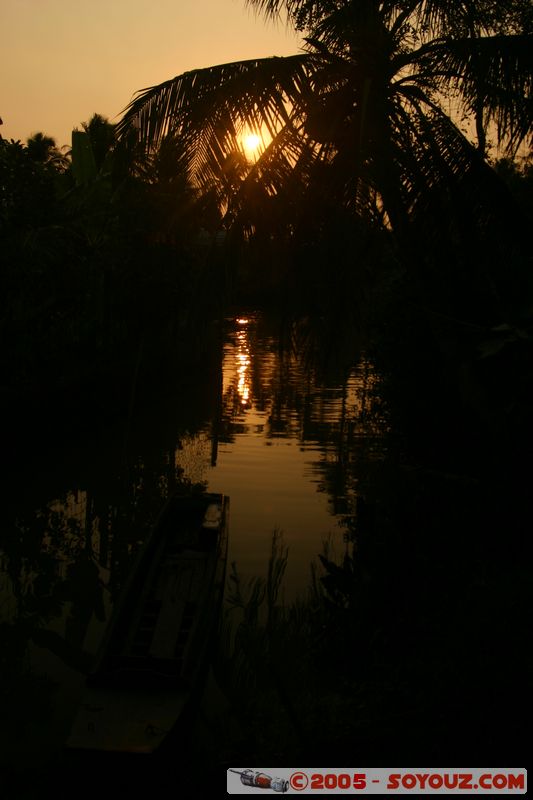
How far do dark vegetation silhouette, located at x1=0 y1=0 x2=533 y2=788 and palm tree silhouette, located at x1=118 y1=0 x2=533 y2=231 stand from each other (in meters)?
0.02

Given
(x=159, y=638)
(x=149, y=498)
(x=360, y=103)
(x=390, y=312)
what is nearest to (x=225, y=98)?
(x=360, y=103)

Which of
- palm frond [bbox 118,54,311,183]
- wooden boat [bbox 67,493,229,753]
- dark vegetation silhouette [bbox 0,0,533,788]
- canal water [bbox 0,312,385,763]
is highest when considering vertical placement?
palm frond [bbox 118,54,311,183]

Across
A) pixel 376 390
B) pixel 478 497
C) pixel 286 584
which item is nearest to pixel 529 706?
pixel 478 497

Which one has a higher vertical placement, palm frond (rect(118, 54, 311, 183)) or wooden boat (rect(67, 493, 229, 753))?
palm frond (rect(118, 54, 311, 183))

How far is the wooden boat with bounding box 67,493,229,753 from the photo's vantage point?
5.84m

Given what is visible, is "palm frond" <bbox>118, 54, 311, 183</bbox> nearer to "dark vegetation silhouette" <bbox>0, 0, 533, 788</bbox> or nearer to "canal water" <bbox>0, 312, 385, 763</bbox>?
"dark vegetation silhouette" <bbox>0, 0, 533, 788</bbox>

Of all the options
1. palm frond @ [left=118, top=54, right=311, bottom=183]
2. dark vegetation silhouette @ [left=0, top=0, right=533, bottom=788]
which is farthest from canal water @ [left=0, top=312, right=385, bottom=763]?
palm frond @ [left=118, top=54, right=311, bottom=183]

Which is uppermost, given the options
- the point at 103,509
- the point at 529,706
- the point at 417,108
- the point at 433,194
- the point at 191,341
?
the point at 417,108

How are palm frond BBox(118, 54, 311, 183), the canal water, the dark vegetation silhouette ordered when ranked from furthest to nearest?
palm frond BBox(118, 54, 311, 183)
the canal water
the dark vegetation silhouette

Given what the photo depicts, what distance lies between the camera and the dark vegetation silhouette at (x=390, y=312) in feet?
18.5

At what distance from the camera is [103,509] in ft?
46.7

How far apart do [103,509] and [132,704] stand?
8.27 m

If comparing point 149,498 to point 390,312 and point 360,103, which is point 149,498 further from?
point 360,103

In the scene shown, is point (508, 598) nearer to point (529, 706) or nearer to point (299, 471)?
point (529, 706)
